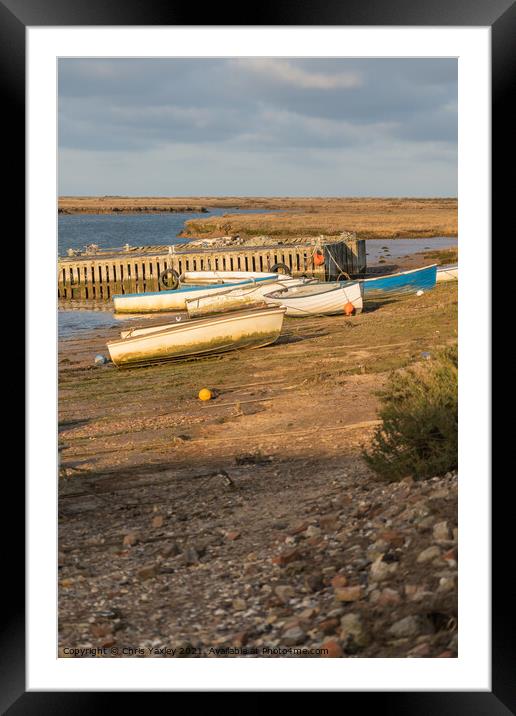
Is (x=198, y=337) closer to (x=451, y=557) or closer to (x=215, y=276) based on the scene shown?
(x=215, y=276)

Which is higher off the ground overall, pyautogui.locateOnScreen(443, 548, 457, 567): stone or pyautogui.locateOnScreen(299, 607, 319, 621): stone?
pyautogui.locateOnScreen(443, 548, 457, 567): stone

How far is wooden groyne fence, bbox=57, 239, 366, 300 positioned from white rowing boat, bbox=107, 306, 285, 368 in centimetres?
214

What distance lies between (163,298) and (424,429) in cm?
566

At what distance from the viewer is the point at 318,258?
9.70m

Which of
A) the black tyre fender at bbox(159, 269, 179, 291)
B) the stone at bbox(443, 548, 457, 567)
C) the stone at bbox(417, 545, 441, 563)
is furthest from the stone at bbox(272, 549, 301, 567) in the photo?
the black tyre fender at bbox(159, 269, 179, 291)

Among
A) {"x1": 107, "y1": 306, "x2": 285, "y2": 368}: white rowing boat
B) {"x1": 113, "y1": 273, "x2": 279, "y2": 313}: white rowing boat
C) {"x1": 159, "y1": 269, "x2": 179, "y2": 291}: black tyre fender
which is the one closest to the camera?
{"x1": 107, "y1": 306, "x2": 285, "y2": 368}: white rowing boat

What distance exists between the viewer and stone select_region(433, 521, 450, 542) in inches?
127

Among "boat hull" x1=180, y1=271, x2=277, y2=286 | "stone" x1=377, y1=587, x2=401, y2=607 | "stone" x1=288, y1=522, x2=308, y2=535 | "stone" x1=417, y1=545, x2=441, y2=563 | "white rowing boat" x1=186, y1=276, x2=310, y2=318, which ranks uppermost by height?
"boat hull" x1=180, y1=271, x2=277, y2=286

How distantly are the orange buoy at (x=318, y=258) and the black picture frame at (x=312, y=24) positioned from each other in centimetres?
671

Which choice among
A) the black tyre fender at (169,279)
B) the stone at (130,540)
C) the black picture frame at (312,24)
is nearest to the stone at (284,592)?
the black picture frame at (312,24)

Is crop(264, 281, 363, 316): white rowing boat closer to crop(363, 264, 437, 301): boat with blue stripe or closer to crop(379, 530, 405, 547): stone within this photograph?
crop(363, 264, 437, 301): boat with blue stripe

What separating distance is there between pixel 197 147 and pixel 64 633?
4876 millimetres

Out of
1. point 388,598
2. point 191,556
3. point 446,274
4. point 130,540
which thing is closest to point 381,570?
point 388,598
